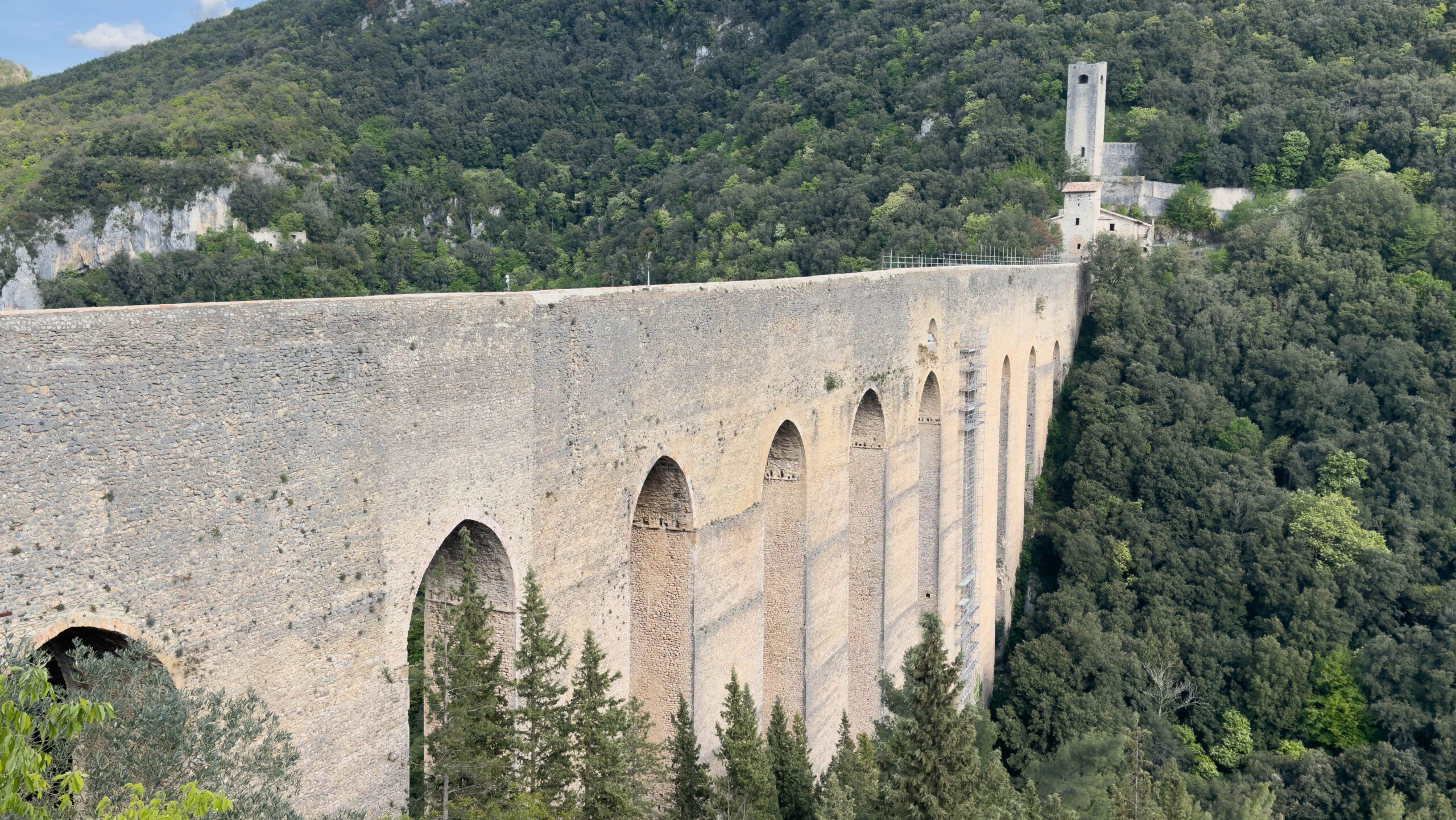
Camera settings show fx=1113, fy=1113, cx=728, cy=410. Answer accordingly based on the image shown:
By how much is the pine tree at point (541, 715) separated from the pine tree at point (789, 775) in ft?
13.9

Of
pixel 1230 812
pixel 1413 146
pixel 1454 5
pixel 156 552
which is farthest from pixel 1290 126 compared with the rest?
pixel 156 552

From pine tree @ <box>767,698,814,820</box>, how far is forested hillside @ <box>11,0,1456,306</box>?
2658 centimetres

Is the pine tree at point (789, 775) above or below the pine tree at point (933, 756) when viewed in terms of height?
below

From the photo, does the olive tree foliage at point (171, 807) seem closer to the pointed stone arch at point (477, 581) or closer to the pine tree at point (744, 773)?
the pointed stone arch at point (477, 581)

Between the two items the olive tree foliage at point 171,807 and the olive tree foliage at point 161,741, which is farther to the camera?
the olive tree foliage at point 161,741

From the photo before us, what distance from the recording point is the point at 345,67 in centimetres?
6322

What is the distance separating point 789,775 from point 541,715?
5368mm

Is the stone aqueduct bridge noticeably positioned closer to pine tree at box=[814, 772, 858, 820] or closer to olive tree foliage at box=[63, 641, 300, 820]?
olive tree foliage at box=[63, 641, 300, 820]

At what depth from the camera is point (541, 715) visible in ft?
33.3

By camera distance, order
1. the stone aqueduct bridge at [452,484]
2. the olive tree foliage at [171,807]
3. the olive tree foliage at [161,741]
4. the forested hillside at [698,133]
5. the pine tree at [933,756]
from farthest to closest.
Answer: the forested hillside at [698,133] < the pine tree at [933,756] < the stone aqueduct bridge at [452,484] < the olive tree foliage at [161,741] < the olive tree foliage at [171,807]

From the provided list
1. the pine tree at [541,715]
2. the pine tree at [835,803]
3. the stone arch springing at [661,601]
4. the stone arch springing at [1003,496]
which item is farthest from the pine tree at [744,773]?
the stone arch springing at [1003,496]

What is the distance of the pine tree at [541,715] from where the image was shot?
1020 cm

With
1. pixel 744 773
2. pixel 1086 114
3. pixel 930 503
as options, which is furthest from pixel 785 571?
pixel 1086 114

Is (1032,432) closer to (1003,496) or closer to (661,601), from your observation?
(1003,496)
